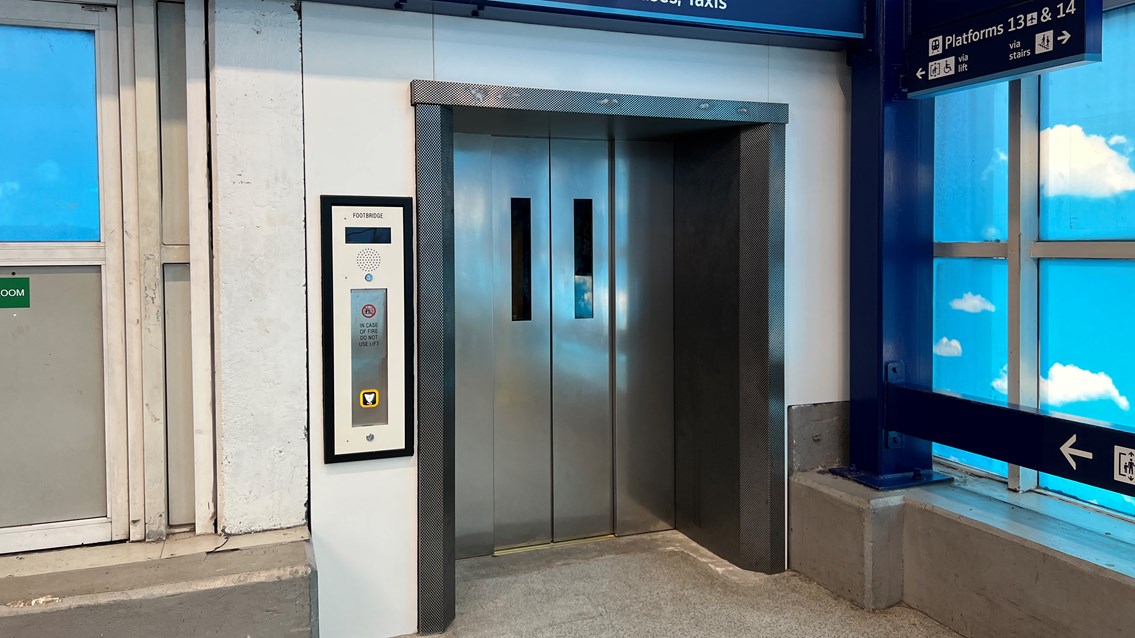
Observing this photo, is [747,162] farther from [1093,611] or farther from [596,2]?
[1093,611]

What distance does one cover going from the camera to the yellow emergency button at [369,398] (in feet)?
11.2

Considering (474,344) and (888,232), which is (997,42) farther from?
(474,344)

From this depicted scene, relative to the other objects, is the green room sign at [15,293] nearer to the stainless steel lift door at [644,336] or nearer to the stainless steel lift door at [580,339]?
the stainless steel lift door at [580,339]

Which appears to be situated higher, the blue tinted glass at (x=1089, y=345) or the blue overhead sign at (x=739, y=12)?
the blue overhead sign at (x=739, y=12)

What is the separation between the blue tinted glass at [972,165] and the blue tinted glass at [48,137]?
377 centimetres

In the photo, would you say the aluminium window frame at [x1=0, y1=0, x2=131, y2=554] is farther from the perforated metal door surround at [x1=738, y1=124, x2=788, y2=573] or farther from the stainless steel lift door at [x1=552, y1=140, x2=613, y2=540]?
the perforated metal door surround at [x1=738, y1=124, x2=788, y2=573]

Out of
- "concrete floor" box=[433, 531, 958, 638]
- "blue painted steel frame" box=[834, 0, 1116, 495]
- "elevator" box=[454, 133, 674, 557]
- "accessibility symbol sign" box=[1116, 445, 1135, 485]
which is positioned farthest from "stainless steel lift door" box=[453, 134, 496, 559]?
"accessibility symbol sign" box=[1116, 445, 1135, 485]

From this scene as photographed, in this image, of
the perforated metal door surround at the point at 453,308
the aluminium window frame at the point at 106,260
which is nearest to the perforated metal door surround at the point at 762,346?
the perforated metal door surround at the point at 453,308

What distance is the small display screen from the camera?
335cm

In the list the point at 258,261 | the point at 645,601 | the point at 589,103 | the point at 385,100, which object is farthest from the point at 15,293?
the point at 645,601

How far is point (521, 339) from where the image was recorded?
14.5 feet

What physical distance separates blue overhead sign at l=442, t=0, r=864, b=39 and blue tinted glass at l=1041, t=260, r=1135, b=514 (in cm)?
144

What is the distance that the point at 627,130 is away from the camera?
4.18 metres

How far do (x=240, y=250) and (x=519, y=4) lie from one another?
1455 mm
